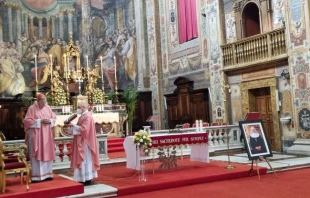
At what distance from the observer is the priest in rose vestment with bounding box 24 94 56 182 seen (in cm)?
763

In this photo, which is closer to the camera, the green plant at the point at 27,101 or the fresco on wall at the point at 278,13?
the fresco on wall at the point at 278,13

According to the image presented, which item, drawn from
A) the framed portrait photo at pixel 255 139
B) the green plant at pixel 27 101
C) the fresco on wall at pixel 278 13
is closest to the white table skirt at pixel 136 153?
the framed portrait photo at pixel 255 139

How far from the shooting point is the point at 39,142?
7.67 metres

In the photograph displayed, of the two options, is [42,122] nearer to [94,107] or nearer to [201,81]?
[94,107]

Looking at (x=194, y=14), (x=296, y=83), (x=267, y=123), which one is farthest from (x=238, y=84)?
(x=194, y=14)

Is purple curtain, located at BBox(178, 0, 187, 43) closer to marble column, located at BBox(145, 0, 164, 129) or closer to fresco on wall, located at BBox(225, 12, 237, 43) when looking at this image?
marble column, located at BBox(145, 0, 164, 129)

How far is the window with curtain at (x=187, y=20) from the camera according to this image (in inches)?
635

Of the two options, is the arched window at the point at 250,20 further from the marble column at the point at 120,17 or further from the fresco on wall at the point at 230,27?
the marble column at the point at 120,17

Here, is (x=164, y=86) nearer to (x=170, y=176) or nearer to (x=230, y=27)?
(x=230, y=27)

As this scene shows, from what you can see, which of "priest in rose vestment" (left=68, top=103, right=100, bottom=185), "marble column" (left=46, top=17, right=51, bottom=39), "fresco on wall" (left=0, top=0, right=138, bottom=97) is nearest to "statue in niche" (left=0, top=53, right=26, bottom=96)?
"fresco on wall" (left=0, top=0, right=138, bottom=97)

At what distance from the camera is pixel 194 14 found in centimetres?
1611

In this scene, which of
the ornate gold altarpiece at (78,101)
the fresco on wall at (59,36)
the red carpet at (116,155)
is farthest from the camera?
the fresco on wall at (59,36)

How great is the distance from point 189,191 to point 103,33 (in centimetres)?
1358

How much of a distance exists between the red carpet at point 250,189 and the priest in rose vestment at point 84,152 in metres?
1.13
